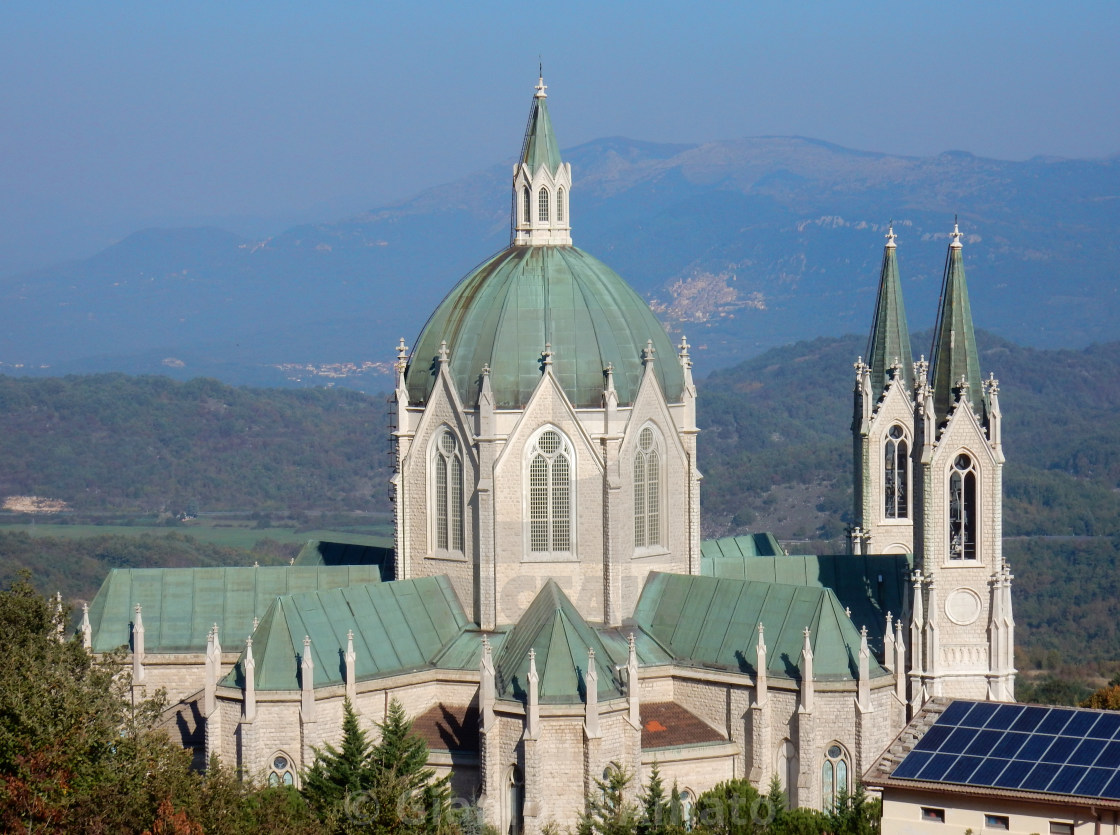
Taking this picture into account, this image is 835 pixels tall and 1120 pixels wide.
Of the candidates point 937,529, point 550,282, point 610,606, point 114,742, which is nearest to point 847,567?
point 937,529

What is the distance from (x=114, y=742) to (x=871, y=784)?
16.8 metres

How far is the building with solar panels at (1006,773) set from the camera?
41719 millimetres

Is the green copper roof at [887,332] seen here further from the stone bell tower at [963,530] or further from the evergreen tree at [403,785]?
the evergreen tree at [403,785]

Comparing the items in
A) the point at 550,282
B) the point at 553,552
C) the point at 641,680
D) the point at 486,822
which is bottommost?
the point at 486,822

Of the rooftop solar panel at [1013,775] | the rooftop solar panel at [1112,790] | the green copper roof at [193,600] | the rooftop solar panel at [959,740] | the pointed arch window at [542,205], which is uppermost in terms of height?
the pointed arch window at [542,205]

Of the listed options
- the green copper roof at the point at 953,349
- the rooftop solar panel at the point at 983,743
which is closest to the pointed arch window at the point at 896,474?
the green copper roof at the point at 953,349

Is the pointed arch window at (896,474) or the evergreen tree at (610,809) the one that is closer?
the evergreen tree at (610,809)

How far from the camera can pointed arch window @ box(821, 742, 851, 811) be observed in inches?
2154

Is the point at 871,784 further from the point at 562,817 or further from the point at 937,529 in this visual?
the point at 937,529

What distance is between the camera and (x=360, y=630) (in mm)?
57156

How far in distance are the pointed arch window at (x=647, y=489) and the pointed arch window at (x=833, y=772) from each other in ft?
29.2

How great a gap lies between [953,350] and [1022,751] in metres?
20.1

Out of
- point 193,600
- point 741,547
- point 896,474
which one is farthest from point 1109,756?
point 193,600

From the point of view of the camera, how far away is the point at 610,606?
58844mm
